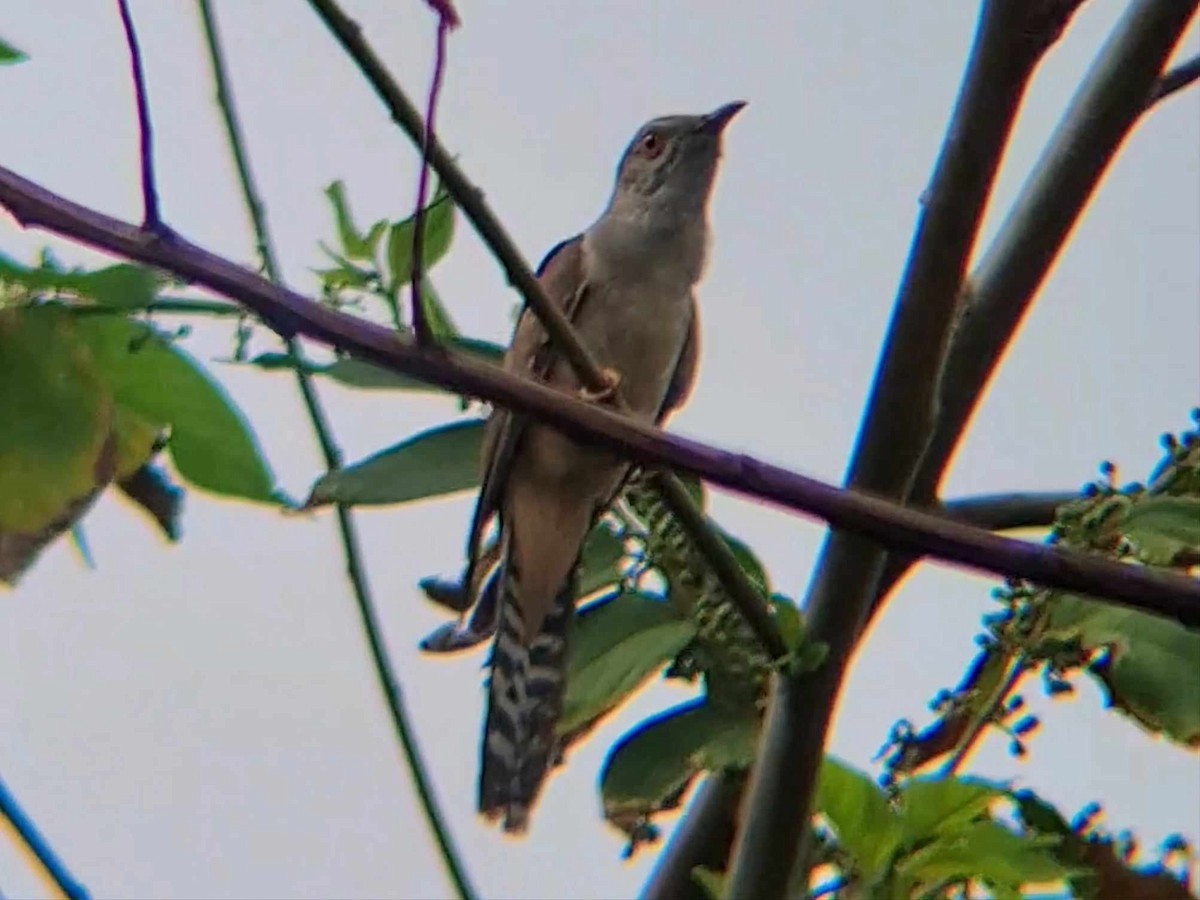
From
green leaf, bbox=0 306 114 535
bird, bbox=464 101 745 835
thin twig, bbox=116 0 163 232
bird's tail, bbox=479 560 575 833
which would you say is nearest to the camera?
thin twig, bbox=116 0 163 232

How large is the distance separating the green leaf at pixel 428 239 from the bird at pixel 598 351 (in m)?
0.95

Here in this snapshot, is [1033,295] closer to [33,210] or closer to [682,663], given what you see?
[682,663]

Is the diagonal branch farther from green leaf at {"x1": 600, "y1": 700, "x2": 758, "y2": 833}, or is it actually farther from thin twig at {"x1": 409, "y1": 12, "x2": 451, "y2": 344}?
green leaf at {"x1": 600, "y1": 700, "x2": 758, "y2": 833}

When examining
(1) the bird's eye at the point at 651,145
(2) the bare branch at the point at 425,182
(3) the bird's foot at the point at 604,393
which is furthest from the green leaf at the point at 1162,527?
(1) the bird's eye at the point at 651,145

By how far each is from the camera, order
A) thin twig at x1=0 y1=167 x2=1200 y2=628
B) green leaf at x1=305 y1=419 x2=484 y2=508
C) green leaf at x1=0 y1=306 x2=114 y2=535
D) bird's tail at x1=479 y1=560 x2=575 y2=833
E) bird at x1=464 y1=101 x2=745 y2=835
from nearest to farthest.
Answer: thin twig at x1=0 y1=167 x2=1200 y2=628 < green leaf at x1=0 y1=306 x2=114 y2=535 < green leaf at x1=305 y1=419 x2=484 y2=508 < bird's tail at x1=479 y1=560 x2=575 y2=833 < bird at x1=464 y1=101 x2=745 y2=835

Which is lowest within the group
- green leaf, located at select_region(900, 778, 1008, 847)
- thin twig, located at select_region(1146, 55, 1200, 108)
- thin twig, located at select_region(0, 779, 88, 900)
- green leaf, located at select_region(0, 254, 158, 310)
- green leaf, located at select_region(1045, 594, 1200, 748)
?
thin twig, located at select_region(0, 779, 88, 900)

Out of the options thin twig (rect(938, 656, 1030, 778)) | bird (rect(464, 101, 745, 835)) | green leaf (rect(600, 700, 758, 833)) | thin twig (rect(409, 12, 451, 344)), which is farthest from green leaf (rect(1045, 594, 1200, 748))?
bird (rect(464, 101, 745, 835))

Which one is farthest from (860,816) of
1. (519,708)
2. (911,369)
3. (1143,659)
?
(519,708)

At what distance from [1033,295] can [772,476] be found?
0.91m

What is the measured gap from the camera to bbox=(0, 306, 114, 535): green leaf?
120 cm

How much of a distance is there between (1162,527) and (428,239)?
0.67 metres

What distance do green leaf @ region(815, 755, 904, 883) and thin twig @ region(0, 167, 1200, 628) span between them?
510 millimetres

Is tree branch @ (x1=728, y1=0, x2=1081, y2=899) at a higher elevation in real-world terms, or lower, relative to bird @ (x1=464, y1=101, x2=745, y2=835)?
lower

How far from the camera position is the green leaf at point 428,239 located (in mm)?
1571
